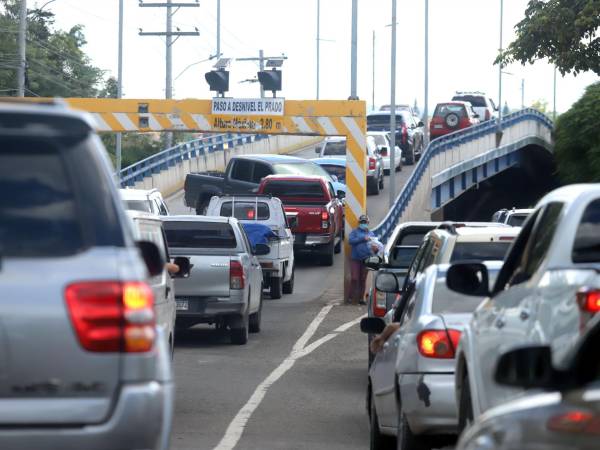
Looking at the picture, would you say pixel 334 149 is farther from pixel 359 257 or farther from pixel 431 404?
pixel 431 404

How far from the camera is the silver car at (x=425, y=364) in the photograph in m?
8.79

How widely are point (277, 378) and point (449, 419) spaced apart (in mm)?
8100

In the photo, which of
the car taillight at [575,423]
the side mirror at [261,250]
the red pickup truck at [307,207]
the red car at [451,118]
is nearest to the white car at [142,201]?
the side mirror at [261,250]

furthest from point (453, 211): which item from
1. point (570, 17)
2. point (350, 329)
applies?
point (350, 329)

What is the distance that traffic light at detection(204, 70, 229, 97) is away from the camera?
34156mm

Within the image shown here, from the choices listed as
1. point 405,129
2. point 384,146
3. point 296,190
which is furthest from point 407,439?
point 405,129

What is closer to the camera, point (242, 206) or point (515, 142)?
point (242, 206)

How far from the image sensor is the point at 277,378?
16781 millimetres

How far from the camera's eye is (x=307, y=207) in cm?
3344

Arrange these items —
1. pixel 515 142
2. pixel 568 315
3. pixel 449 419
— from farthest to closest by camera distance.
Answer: pixel 515 142, pixel 449 419, pixel 568 315

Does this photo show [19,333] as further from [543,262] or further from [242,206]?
[242,206]

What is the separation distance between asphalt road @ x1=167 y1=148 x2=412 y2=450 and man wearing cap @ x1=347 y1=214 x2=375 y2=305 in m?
0.64

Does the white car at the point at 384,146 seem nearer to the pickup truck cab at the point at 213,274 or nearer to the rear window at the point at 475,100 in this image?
the rear window at the point at 475,100

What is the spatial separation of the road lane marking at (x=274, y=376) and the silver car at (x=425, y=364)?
7.49 ft
